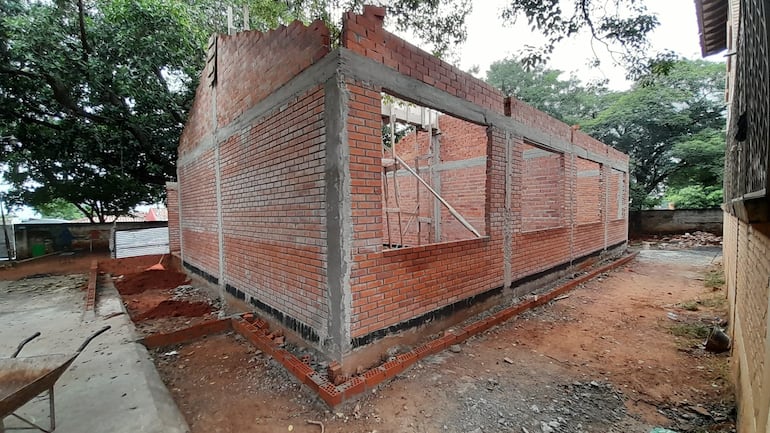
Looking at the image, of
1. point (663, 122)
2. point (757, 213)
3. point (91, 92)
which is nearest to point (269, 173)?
point (757, 213)

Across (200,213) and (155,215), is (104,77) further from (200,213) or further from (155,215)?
(155,215)

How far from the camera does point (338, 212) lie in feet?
9.59

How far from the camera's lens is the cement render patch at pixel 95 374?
2229mm

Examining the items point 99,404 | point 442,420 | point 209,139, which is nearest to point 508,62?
point 209,139

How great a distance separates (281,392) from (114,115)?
11.0 meters

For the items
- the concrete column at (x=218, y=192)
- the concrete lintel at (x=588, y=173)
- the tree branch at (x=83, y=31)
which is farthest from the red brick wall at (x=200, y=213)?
the concrete lintel at (x=588, y=173)

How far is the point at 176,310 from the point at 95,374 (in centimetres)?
312

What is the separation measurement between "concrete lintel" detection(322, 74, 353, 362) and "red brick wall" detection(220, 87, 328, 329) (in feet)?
0.42

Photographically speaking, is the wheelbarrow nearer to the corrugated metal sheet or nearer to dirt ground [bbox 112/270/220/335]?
dirt ground [bbox 112/270/220/335]

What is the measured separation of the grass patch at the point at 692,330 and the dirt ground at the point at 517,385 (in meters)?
0.01

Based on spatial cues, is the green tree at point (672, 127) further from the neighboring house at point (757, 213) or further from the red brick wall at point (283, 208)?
the red brick wall at point (283, 208)

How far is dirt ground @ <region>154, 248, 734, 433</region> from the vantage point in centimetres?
255

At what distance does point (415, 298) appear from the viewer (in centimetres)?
364

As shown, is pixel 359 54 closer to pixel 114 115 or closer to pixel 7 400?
pixel 7 400
